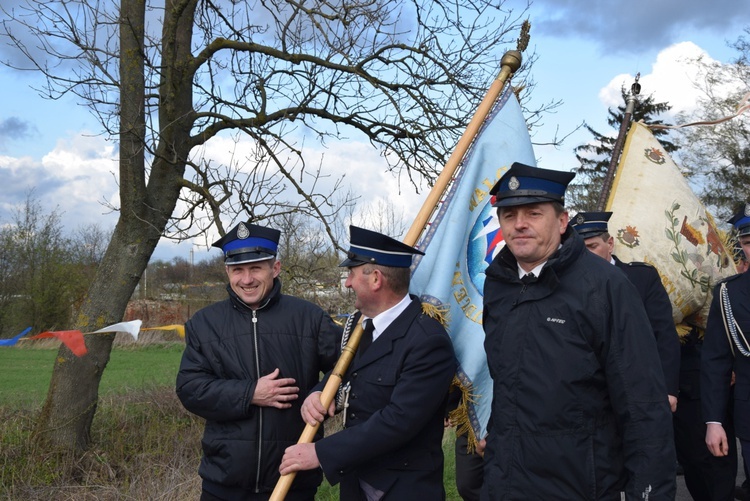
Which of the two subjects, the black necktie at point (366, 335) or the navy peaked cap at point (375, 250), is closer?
the navy peaked cap at point (375, 250)

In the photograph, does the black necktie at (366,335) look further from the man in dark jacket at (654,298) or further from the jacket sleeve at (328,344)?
the man in dark jacket at (654,298)

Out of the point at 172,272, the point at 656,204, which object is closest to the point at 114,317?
the point at 656,204

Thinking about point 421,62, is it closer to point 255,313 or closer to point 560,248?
point 255,313

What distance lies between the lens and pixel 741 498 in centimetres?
618

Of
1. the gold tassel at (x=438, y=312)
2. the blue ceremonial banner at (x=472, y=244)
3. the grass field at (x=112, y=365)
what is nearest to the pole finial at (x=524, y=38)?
the blue ceremonial banner at (x=472, y=244)

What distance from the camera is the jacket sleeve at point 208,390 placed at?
354 cm

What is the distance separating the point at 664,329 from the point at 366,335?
229 cm

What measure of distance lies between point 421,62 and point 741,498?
5.16 meters

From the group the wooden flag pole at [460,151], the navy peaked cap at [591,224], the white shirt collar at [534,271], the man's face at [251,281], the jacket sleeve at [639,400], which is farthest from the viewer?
the navy peaked cap at [591,224]

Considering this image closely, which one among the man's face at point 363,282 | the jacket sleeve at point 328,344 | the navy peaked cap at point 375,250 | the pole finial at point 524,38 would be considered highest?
the pole finial at point 524,38

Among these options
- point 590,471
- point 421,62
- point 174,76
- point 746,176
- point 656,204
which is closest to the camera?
point 590,471

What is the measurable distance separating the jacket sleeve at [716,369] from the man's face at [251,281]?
9.17ft

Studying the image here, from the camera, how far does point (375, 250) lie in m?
3.31

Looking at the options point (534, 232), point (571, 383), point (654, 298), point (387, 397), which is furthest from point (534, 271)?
point (654, 298)
